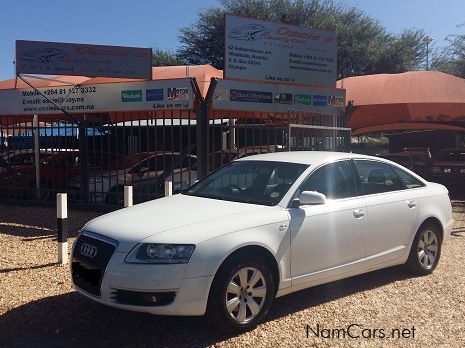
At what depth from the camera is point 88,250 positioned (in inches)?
187

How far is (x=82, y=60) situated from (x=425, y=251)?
7638 mm

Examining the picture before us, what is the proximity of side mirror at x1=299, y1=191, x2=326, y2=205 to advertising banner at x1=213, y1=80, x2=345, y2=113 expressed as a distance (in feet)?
17.8

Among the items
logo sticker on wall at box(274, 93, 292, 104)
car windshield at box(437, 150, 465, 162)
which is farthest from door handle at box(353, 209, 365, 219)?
car windshield at box(437, 150, 465, 162)

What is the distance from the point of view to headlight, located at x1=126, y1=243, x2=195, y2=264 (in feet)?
14.2

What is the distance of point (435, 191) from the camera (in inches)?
265

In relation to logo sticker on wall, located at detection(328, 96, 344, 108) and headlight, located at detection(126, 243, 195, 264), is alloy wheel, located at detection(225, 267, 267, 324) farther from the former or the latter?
logo sticker on wall, located at detection(328, 96, 344, 108)

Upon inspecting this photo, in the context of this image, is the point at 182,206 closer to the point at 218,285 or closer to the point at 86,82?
the point at 218,285

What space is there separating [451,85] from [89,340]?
15.4m

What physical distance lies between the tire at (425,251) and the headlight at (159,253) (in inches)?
126

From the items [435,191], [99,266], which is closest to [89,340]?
[99,266]

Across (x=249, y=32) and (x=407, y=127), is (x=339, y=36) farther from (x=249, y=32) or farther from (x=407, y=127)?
(x=249, y=32)

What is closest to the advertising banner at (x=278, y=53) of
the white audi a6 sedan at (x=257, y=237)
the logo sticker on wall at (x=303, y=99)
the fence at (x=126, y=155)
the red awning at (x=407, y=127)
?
the logo sticker on wall at (x=303, y=99)

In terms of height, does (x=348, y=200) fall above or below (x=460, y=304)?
above

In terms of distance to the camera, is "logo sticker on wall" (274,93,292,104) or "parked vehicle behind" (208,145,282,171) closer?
"parked vehicle behind" (208,145,282,171)
